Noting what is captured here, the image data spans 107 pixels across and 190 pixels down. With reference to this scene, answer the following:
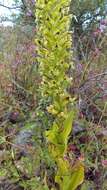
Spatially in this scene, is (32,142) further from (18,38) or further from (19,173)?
(18,38)

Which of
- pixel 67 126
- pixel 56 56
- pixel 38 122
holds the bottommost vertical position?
pixel 38 122

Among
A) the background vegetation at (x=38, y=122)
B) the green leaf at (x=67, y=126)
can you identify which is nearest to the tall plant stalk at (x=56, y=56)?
the green leaf at (x=67, y=126)

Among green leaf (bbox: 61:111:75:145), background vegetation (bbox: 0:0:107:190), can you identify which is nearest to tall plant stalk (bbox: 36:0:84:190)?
green leaf (bbox: 61:111:75:145)

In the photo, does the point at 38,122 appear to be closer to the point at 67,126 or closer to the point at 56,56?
the point at 67,126

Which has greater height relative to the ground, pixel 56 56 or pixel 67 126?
pixel 56 56

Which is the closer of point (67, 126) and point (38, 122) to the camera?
point (67, 126)

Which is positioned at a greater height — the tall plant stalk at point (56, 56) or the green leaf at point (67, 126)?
the tall plant stalk at point (56, 56)

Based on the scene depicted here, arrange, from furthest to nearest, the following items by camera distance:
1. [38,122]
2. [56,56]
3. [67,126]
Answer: [38,122] → [67,126] → [56,56]

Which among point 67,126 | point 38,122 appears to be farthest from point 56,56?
point 38,122

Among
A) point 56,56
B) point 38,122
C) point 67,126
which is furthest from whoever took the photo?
point 38,122

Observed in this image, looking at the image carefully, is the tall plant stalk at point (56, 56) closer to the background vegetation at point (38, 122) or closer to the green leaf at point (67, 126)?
the green leaf at point (67, 126)

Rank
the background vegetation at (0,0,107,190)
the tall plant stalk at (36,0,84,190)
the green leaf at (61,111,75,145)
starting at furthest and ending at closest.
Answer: the background vegetation at (0,0,107,190) < the green leaf at (61,111,75,145) < the tall plant stalk at (36,0,84,190)

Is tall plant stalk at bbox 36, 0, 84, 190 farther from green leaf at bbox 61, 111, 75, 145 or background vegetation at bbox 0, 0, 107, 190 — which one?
background vegetation at bbox 0, 0, 107, 190

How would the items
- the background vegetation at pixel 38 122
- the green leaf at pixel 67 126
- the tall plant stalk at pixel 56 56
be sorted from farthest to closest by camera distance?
1. the background vegetation at pixel 38 122
2. the green leaf at pixel 67 126
3. the tall plant stalk at pixel 56 56
